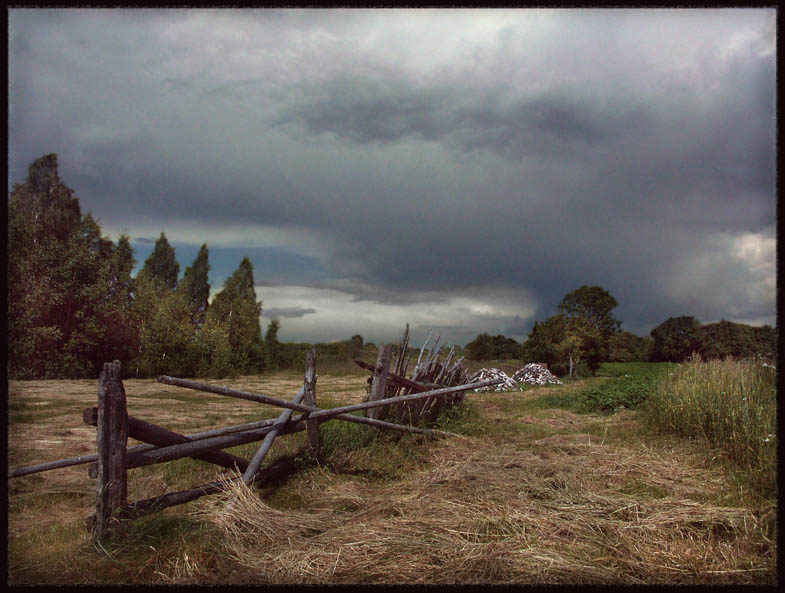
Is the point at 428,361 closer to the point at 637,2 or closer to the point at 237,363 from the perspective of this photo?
the point at 637,2

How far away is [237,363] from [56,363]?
8.56 meters

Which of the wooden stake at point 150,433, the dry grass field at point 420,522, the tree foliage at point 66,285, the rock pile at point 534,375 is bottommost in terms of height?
the rock pile at point 534,375

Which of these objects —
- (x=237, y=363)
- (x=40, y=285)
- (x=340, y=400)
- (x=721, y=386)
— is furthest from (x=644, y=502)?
(x=237, y=363)

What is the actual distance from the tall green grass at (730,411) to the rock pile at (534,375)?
12.5m

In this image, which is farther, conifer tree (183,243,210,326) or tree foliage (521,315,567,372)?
conifer tree (183,243,210,326)

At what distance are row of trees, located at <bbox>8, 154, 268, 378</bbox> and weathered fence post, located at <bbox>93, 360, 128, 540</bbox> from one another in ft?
39.8

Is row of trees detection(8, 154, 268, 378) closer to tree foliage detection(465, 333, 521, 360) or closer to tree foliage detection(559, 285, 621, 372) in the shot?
tree foliage detection(465, 333, 521, 360)

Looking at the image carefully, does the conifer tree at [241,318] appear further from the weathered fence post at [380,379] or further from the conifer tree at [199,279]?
the weathered fence post at [380,379]

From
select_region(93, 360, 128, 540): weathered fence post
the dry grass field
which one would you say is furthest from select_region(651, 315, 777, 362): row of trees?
select_region(93, 360, 128, 540): weathered fence post

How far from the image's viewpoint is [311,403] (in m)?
7.11

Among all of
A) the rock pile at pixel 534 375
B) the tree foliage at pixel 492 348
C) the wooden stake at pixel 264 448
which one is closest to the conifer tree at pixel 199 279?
the tree foliage at pixel 492 348

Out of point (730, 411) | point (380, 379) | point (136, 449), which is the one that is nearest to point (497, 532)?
point (136, 449)

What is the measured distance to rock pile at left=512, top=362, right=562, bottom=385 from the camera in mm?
22750

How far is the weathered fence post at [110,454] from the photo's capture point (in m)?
4.42
